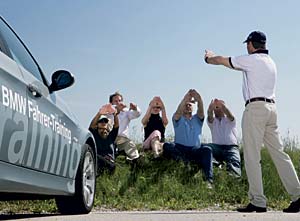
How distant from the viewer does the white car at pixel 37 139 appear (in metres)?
4.38

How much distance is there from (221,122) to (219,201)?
6.68 ft

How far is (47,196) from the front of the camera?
227 inches

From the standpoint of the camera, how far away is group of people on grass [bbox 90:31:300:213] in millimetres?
6895

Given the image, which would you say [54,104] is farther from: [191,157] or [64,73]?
[191,157]

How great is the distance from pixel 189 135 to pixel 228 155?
2.61 feet

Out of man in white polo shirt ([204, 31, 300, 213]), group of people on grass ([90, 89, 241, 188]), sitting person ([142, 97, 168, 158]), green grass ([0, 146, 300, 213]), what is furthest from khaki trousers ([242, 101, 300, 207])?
sitting person ([142, 97, 168, 158])

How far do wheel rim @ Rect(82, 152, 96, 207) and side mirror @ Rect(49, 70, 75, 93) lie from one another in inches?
39.1

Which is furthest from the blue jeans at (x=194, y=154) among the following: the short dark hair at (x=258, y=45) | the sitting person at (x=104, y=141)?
the short dark hair at (x=258, y=45)

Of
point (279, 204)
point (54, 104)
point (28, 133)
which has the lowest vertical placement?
point (279, 204)

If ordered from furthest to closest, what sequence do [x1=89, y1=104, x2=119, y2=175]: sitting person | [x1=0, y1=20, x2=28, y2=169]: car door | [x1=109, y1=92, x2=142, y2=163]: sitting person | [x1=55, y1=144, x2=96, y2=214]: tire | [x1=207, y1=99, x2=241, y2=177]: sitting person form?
[x1=109, y1=92, x2=142, y2=163]: sitting person < [x1=207, y1=99, x2=241, y2=177]: sitting person < [x1=89, y1=104, x2=119, y2=175]: sitting person < [x1=55, y1=144, x2=96, y2=214]: tire < [x1=0, y1=20, x2=28, y2=169]: car door

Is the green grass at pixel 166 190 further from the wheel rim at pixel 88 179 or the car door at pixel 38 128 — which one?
the car door at pixel 38 128

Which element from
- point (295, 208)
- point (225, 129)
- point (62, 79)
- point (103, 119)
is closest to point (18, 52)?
point (62, 79)

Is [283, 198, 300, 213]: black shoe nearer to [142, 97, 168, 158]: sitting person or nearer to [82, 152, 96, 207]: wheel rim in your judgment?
[82, 152, 96, 207]: wheel rim

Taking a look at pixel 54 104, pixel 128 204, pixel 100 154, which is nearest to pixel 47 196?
pixel 54 104
